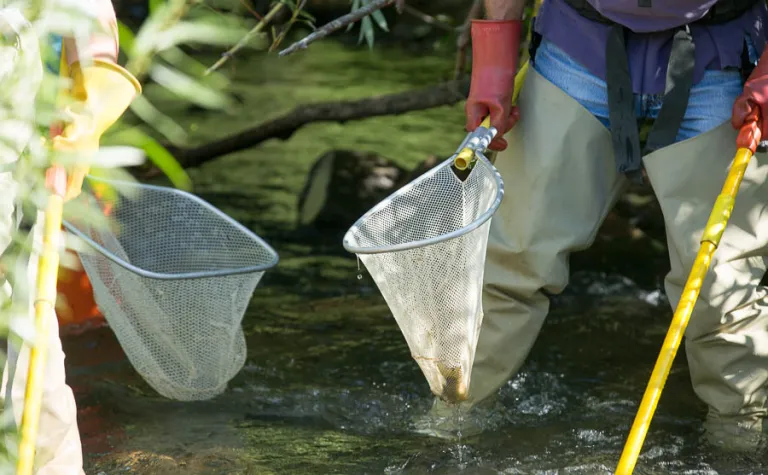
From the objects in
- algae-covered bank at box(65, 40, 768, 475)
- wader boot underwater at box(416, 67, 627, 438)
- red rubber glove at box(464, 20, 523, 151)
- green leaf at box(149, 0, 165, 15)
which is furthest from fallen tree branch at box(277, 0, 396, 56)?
green leaf at box(149, 0, 165, 15)

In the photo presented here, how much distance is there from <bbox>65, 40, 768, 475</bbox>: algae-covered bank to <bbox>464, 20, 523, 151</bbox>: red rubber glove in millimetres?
225

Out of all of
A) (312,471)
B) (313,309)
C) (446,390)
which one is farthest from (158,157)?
(313,309)

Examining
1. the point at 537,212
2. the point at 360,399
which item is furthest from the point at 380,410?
the point at 537,212

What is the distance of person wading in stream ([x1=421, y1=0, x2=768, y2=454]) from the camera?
2727 mm

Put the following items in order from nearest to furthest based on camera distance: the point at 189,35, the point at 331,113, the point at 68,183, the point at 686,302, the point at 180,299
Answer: the point at 189,35, the point at 68,183, the point at 686,302, the point at 180,299, the point at 331,113

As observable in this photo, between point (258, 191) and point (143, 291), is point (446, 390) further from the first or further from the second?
point (258, 191)

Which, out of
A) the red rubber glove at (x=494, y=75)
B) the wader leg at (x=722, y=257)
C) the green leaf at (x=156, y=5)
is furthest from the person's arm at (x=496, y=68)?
the green leaf at (x=156, y=5)

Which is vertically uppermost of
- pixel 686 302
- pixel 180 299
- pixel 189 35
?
pixel 189 35

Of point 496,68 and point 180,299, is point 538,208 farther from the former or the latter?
point 180,299

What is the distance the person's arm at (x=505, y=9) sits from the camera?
2.90 meters

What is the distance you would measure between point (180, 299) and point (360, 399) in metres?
0.76

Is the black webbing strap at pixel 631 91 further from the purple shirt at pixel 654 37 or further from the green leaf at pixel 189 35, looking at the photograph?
the green leaf at pixel 189 35

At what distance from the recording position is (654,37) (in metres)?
2.74

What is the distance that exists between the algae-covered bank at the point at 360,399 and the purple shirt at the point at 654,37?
0.43 m
